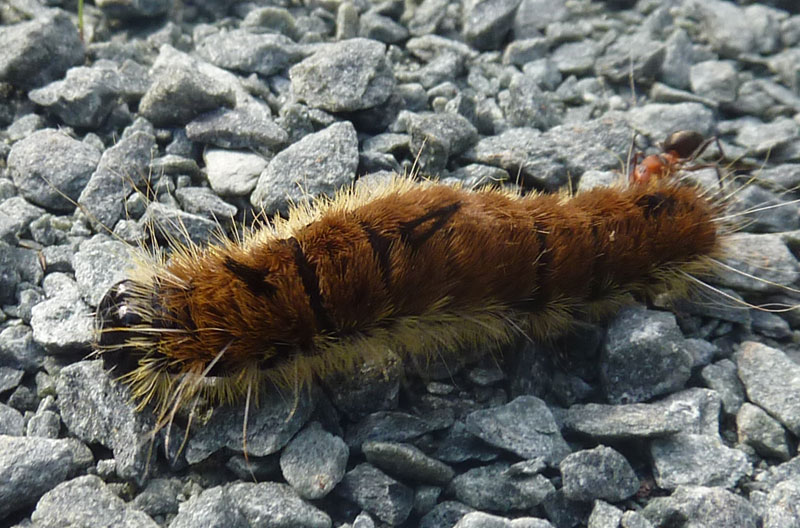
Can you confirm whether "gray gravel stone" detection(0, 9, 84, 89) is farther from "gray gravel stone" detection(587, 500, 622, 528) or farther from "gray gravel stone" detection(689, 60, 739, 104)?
"gray gravel stone" detection(689, 60, 739, 104)

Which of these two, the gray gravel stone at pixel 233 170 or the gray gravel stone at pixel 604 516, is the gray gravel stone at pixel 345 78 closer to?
the gray gravel stone at pixel 233 170

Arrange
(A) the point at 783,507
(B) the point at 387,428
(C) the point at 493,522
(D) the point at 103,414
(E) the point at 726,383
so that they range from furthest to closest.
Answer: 1. (E) the point at 726,383
2. (B) the point at 387,428
3. (D) the point at 103,414
4. (A) the point at 783,507
5. (C) the point at 493,522

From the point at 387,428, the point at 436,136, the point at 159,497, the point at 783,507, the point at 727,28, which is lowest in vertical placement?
the point at 159,497

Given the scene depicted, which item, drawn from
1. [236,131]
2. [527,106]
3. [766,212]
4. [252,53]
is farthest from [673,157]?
[252,53]

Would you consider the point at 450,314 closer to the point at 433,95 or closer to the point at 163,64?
the point at 433,95

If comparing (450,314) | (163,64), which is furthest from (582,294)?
(163,64)

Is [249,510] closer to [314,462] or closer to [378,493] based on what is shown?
[314,462]
